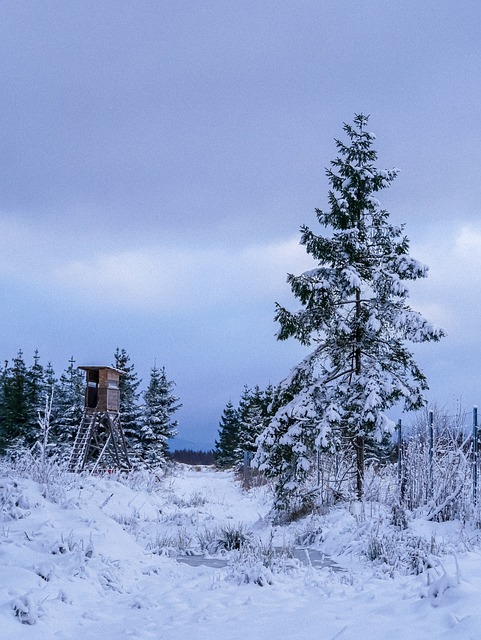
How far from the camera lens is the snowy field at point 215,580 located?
5.11 metres

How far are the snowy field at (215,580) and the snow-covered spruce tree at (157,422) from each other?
74.4 feet

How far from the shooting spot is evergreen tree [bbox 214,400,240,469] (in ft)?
141

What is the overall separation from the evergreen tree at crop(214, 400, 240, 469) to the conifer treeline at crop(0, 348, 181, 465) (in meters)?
8.07

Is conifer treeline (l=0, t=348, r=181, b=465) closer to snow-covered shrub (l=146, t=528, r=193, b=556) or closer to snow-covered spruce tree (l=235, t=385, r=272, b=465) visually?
snow-covered spruce tree (l=235, t=385, r=272, b=465)

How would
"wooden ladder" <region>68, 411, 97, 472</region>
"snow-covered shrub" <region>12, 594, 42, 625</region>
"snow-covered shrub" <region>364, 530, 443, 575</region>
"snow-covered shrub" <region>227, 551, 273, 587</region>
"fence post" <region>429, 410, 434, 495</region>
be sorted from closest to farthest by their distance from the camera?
"snow-covered shrub" <region>12, 594, 42, 625</region> < "snow-covered shrub" <region>227, 551, 273, 587</region> < "snow-covered shrub" <region>364, 530, 443, 575</region> < "fence post" <region>429, 410, 434, 495</region> < "wooden ladder" <region>68, 411, 97, 472</region>

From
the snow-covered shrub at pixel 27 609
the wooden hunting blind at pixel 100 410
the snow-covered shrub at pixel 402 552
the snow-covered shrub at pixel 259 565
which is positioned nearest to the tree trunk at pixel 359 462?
the snow-covered shrub at pixel 402 552

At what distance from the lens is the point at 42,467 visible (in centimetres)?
1094

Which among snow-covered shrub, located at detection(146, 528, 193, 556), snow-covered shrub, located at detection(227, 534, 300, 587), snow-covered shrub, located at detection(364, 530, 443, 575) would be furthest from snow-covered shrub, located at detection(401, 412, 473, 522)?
snow-covered shrub, located at detection(146, 528, 193, 556)

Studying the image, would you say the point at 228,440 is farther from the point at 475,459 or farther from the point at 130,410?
the point at 475,459

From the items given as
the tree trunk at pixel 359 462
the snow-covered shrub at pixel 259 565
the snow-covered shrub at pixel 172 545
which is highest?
the tree trunk at pixel 359 462

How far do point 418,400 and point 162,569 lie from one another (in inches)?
314

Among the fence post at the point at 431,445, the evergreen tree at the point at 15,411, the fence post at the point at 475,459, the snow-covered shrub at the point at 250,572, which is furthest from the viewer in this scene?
the evergreen tree at the point at 15,411

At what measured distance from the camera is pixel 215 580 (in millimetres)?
7281

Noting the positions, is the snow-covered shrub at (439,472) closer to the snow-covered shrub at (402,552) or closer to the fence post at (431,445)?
the fence post at (431,445)
